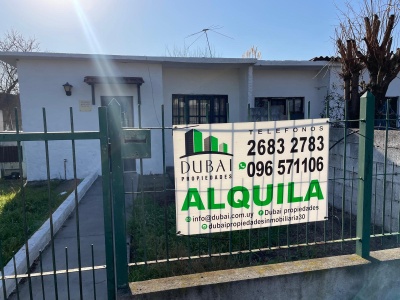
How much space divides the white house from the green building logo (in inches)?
190

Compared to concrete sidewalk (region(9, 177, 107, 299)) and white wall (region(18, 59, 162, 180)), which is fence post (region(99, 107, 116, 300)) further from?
white wall (region(18, 59, 162, 180))

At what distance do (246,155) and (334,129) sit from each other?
3.92m

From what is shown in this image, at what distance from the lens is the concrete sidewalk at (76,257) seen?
2.88 meters

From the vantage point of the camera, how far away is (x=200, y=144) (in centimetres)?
221

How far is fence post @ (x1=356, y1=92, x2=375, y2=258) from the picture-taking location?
2453 millimetres

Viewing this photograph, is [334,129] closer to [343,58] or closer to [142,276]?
[343,58]

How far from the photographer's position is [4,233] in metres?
4.23

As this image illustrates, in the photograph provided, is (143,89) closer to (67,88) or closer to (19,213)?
(67,88)

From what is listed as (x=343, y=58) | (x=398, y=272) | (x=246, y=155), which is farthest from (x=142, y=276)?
(x=343, y=58)

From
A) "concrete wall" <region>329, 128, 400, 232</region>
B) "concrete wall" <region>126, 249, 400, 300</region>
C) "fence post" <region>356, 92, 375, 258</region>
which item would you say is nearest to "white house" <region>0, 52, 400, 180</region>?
"concrete wall" <region>329, 128, 400, 232</region>

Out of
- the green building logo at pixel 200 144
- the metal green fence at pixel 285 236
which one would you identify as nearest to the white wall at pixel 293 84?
the metal green fence at pixel 285 236

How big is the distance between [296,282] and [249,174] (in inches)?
37.4

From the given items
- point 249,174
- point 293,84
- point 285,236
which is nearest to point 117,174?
point 249,174

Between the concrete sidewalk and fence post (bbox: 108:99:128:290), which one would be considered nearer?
fence post (bbox: 108:99:128:290)
